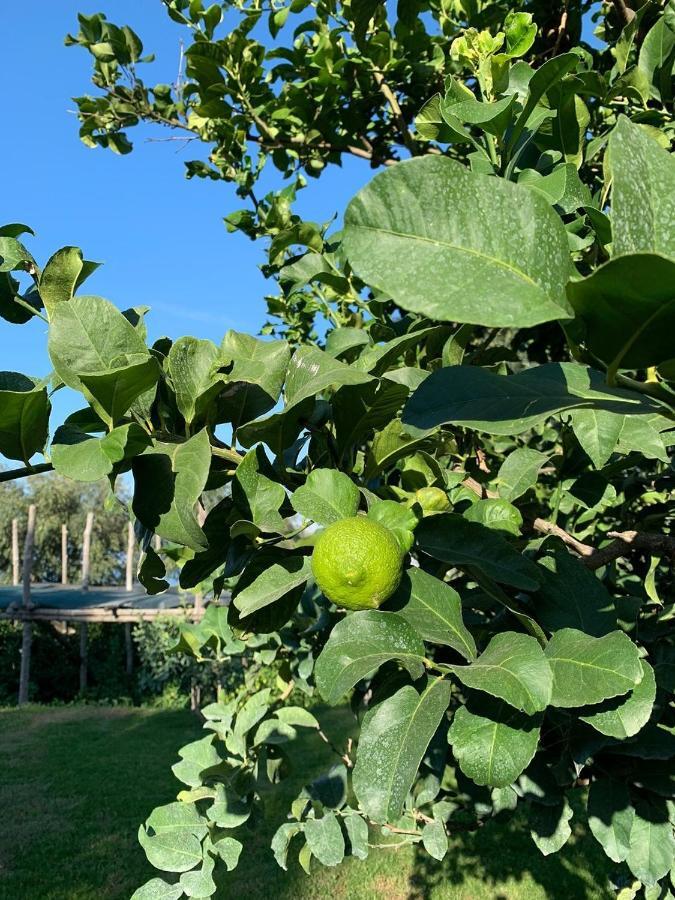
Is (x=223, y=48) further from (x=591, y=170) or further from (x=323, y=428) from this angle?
(x=323, y=428)

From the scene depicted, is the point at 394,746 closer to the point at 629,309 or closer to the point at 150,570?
the point at 150,570

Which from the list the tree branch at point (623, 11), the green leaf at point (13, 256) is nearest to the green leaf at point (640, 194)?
the green leaf at point (13, 256)

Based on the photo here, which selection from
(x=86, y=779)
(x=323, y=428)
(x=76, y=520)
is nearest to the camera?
(x=323, y=428)

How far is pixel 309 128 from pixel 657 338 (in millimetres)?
2032

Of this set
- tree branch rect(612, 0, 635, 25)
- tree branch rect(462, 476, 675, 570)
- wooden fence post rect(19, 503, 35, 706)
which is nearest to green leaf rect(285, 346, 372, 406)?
tree branch rect(462, 476, 675, 570)

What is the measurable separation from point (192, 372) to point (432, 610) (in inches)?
13.6

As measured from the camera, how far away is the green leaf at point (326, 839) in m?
1.35

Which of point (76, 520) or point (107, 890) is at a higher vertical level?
point (107, 890)

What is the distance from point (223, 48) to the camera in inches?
78.0

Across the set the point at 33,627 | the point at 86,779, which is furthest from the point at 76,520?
the point at 86,779

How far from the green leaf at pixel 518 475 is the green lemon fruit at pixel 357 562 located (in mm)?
308

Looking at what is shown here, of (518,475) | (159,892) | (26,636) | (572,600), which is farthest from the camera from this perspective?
(26,636)

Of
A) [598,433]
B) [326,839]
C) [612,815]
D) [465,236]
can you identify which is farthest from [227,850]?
[465,236]

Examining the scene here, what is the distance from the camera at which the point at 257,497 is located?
706mm
